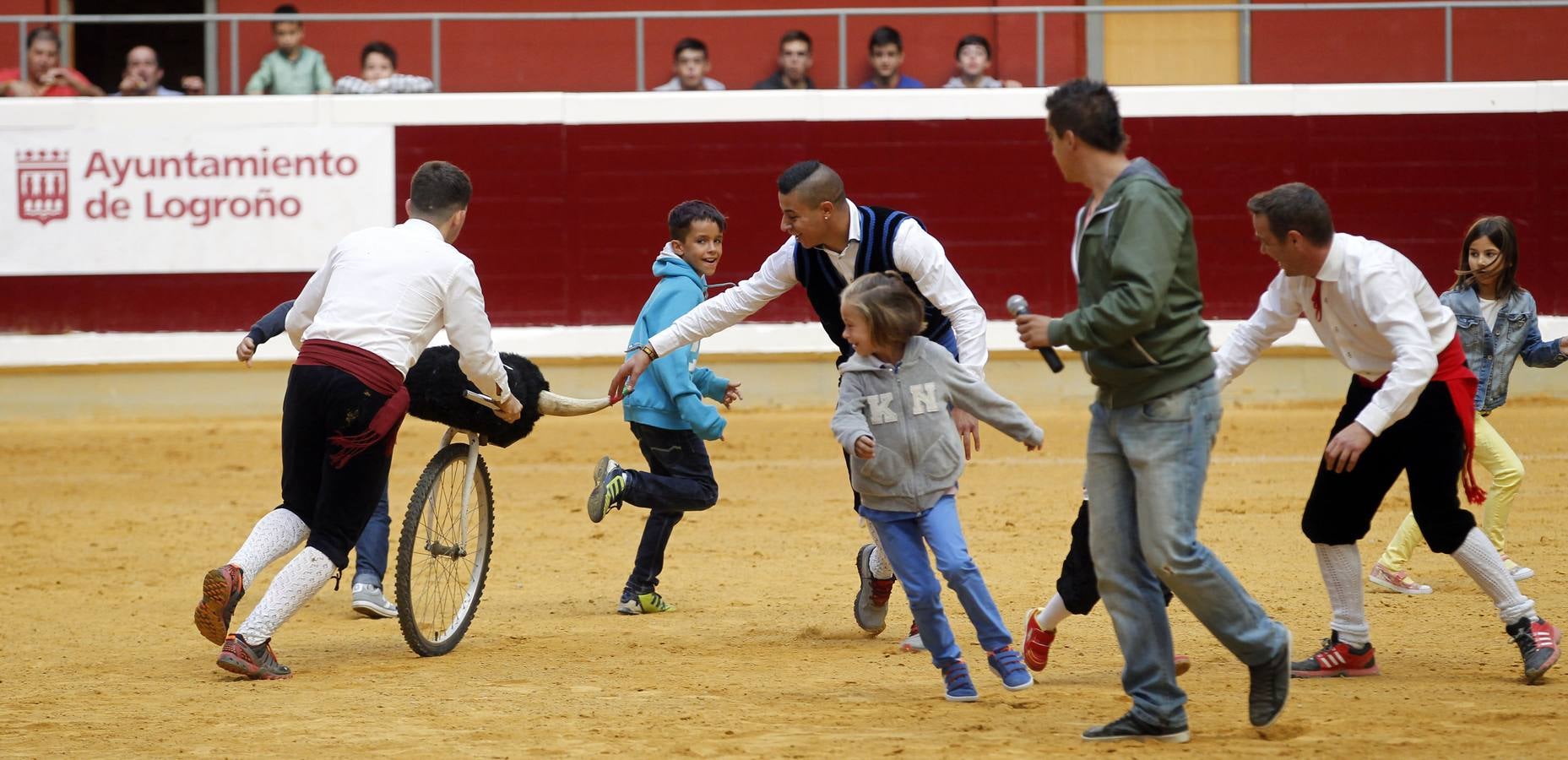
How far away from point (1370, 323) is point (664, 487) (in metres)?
2.86

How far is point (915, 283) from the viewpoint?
599 centimetres

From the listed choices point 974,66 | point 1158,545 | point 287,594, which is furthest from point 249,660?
point 974,66

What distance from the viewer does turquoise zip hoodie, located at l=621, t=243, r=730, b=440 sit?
22.3 ft

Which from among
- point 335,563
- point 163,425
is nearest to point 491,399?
point 335,563

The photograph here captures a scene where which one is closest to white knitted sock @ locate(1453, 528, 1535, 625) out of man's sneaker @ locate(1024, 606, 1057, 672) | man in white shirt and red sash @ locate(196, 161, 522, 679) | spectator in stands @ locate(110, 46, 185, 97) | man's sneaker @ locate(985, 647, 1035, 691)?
man's sneaker @ locate(1024, 606, 1057, 672)

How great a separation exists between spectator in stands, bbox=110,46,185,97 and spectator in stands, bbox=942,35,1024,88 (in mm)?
6929

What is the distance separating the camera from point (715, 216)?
7043 millimetres

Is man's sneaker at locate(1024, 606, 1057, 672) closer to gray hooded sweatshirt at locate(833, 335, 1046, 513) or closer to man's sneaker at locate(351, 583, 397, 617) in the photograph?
gray hooded sweatshirt at locate(833, 335, 1046, 513)

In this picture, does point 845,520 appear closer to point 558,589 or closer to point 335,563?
point 558,589

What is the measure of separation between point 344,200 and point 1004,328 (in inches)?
235

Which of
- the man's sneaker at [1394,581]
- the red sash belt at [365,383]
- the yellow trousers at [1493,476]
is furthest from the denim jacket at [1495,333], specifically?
the red sash belt at [365,383]

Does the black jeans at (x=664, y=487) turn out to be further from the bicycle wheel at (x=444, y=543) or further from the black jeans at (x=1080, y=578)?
the black jeans at (x=1080, y=578)

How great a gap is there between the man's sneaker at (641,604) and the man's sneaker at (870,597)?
3.39ft

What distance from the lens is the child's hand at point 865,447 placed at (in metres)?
5.04
